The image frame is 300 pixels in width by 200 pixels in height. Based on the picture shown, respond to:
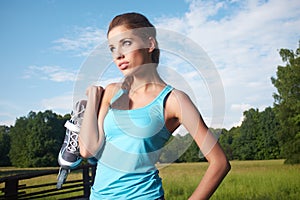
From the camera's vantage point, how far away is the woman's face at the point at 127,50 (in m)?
0.86

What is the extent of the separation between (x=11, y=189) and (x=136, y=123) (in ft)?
13.5

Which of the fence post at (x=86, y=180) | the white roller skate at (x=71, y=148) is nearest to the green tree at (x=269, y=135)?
the fence post at (x=86, y=180)

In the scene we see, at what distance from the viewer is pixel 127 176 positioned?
814 mm

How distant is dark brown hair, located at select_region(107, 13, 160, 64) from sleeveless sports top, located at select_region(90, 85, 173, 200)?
151 millimetres

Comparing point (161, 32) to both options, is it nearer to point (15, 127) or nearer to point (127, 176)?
point (127, 176)

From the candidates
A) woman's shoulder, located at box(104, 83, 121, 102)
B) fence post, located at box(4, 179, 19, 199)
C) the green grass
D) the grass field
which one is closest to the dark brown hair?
woman's shoulder, located at box(104, 83, 121, 102)

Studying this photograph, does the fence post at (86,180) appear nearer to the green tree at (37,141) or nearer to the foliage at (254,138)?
the green tree at (37,141)

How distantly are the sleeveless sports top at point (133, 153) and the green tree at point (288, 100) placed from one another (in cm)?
1284

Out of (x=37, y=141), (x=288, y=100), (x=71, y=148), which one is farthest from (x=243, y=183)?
(x=71, y=148)

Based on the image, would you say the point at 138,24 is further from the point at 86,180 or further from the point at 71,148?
the point at 86,180

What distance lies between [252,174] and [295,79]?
464 cm

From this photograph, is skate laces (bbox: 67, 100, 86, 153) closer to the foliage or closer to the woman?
the woman

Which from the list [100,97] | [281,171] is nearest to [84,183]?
[100,97]

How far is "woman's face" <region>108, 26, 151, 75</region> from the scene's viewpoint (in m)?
0.86
